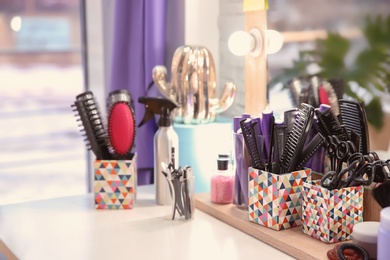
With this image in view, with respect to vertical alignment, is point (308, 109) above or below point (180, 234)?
above

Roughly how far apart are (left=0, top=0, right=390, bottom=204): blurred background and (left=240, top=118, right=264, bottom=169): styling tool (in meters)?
0.26

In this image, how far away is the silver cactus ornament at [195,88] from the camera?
5.83 ft

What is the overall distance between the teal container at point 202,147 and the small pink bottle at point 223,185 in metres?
0.13

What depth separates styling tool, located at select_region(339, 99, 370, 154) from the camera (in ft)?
4.40

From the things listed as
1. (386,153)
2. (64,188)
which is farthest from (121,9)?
(64,188)

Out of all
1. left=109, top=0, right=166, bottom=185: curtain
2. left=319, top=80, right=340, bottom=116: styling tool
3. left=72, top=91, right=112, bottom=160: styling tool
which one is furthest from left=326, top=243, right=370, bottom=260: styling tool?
left=109, top=0, right=166, bottom=185: curtain

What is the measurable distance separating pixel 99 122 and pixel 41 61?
352 centimetres

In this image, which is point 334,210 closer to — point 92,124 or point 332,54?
point 332,54

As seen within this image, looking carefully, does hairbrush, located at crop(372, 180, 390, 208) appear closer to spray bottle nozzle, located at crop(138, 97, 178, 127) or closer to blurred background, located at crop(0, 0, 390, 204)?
blurred background, located at crop(0, 0, 390, 204)

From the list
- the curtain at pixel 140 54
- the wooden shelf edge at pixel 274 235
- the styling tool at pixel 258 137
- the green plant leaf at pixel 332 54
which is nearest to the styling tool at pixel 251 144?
the styling tool at pixel 258 137

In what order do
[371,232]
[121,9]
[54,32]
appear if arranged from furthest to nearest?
[54,32]
[121,9]
[371,232]

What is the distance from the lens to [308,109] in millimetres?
1327

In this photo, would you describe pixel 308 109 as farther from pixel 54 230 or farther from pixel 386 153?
pixel 54 230

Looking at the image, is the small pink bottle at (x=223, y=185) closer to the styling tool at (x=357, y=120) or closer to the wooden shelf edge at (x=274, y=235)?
the wooden shelf edge at (x=274, y=235)
